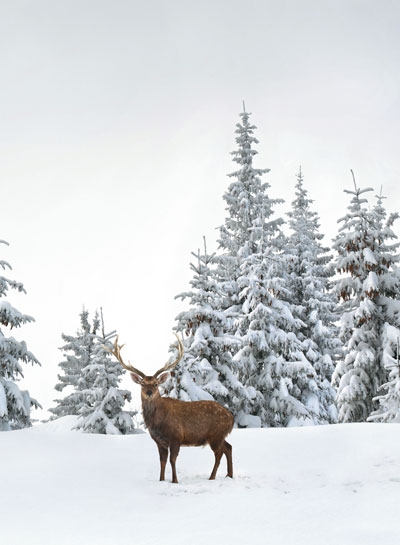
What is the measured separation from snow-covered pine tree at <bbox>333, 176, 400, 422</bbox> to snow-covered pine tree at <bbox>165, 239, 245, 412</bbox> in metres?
4.58

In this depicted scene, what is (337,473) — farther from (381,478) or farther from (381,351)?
(381,351)

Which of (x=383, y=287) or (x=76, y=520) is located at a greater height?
(x=383, y=287)

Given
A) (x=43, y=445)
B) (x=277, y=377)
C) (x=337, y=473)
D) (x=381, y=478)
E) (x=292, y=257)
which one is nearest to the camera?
(x=381, y=478)

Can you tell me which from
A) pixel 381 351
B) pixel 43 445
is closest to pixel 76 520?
pixel 43 445

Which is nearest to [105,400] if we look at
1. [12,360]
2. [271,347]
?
[12,360]

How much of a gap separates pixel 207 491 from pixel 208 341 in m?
12.1

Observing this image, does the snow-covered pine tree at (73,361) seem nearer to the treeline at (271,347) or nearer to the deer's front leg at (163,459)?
the treeline at (271,347)

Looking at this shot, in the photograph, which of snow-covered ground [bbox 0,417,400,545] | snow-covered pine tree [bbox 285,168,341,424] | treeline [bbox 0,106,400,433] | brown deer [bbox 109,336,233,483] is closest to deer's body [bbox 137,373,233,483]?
brown deer [bbox 109,336,233,483]

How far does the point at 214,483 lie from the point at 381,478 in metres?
2.94

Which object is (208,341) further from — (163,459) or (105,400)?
(163,459)

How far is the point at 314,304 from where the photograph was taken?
96.9 ft

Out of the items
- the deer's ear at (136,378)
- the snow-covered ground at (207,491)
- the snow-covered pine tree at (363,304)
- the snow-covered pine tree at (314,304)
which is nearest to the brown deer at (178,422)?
Result: the deer's ear at (136,378)

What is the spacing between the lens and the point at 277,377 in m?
23.6

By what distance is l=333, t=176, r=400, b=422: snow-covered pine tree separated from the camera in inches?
825
